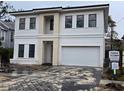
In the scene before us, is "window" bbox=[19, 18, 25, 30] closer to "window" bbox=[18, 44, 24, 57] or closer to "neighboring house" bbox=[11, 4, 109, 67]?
"neighboring house" bbox=[11, 4, 109, 67]

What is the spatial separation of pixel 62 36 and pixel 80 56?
3191 millimetres

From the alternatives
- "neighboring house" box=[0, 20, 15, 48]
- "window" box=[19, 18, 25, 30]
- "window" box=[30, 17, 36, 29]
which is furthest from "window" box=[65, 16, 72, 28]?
"neighboring house" box=[0, 20, 15, 48]

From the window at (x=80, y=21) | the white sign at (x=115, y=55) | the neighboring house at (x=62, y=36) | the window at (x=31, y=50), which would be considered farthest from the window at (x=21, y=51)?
the white sign at (x=115, y=55)

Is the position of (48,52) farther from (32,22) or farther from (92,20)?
(92,20)

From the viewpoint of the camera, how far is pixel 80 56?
23266mm

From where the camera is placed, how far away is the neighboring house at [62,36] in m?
22.5

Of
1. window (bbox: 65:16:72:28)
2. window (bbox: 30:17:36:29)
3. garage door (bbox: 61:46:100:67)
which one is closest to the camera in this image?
garage door (bbox: 61:46:100:67)

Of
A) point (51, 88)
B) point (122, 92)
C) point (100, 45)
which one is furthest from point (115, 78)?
point (100, 45)

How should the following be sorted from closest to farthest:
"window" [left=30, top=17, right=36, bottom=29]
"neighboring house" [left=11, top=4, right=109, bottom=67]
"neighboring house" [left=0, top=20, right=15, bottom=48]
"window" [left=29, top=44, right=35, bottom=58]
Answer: "neighboring house" [left=11, top=4, right=109, bottom=67], "window" [left=29, top=44, right=35, bottom=58], "window" [left=30, top=17, right=36, bottom=29], "neighboring house" [left=0, top=20, right=15, bottom=48]

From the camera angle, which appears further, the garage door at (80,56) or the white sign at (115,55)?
the garage door at (80,56)

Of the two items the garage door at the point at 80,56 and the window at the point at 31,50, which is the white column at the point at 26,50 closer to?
the window at the point at 31,50

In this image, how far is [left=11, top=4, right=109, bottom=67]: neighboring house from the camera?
22469mm

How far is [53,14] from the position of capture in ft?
79.7

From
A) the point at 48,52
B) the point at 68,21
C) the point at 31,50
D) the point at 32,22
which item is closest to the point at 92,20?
the point at 68,21
